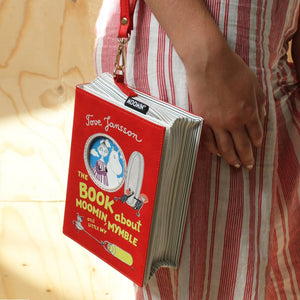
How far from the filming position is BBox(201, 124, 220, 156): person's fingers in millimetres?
618

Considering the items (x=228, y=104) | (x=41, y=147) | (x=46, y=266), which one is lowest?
(x=46, y=266)

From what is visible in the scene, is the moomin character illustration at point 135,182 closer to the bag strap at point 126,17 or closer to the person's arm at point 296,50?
the bag strap at point 126,17

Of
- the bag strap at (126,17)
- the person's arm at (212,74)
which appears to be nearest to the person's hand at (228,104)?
the person's arm at (212,74)

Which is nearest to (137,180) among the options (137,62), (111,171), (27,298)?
(111,171)

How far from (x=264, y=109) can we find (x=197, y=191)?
0.14 m

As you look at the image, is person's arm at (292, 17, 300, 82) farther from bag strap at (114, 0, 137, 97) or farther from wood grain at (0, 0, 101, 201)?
wood grain at (0, 0, 101, 201)

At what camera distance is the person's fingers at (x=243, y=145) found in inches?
24.2

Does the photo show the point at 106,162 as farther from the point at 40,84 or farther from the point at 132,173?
the point at 40,84

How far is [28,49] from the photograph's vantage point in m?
1.27

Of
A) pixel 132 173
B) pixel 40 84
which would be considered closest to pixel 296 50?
pixel 132 173

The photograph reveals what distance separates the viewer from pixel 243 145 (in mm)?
620

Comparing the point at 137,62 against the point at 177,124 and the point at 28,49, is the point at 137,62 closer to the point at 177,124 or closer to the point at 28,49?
the point at 177,124

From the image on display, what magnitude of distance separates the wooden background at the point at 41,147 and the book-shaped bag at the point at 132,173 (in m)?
0.56

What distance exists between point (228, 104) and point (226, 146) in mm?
60
